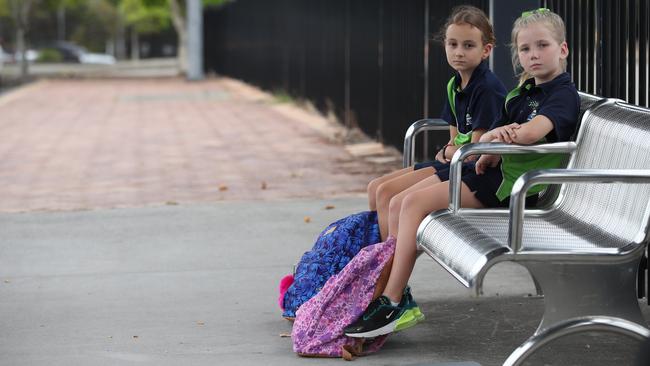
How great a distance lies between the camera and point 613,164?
481cm

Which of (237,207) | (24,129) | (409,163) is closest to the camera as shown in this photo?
(409,163)

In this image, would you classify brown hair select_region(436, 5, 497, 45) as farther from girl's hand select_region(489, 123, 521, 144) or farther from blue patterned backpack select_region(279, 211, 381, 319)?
blue patterned backpack select_region(279, 211, 381, 319)

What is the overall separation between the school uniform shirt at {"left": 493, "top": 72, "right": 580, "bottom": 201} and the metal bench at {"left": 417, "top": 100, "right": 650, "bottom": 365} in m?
0.09

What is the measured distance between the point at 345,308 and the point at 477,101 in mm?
1095

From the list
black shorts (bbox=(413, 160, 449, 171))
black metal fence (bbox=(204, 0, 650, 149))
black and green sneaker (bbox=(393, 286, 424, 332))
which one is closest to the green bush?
black metal fence (bbox=(204, 0, 650, 149))

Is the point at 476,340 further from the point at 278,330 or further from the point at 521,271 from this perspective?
the point at 521,271

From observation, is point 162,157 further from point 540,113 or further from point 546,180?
point 546,180

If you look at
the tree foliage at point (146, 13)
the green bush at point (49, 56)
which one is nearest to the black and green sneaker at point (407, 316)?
the tree foliage at point (146, 13)

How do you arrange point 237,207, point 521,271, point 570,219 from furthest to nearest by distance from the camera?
1. point 237,207
2. point 521,271
3. point 570,219

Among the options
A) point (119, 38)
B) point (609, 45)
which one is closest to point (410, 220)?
point (609, 45)

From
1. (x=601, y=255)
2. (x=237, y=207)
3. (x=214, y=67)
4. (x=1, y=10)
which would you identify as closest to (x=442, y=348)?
(x=601, y=255)

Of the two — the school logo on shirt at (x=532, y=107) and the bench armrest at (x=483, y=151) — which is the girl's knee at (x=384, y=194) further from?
the school logo on shirt at (x=532, y=107)

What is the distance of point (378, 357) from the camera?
16.5ft

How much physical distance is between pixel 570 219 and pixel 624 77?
4.81 feet
